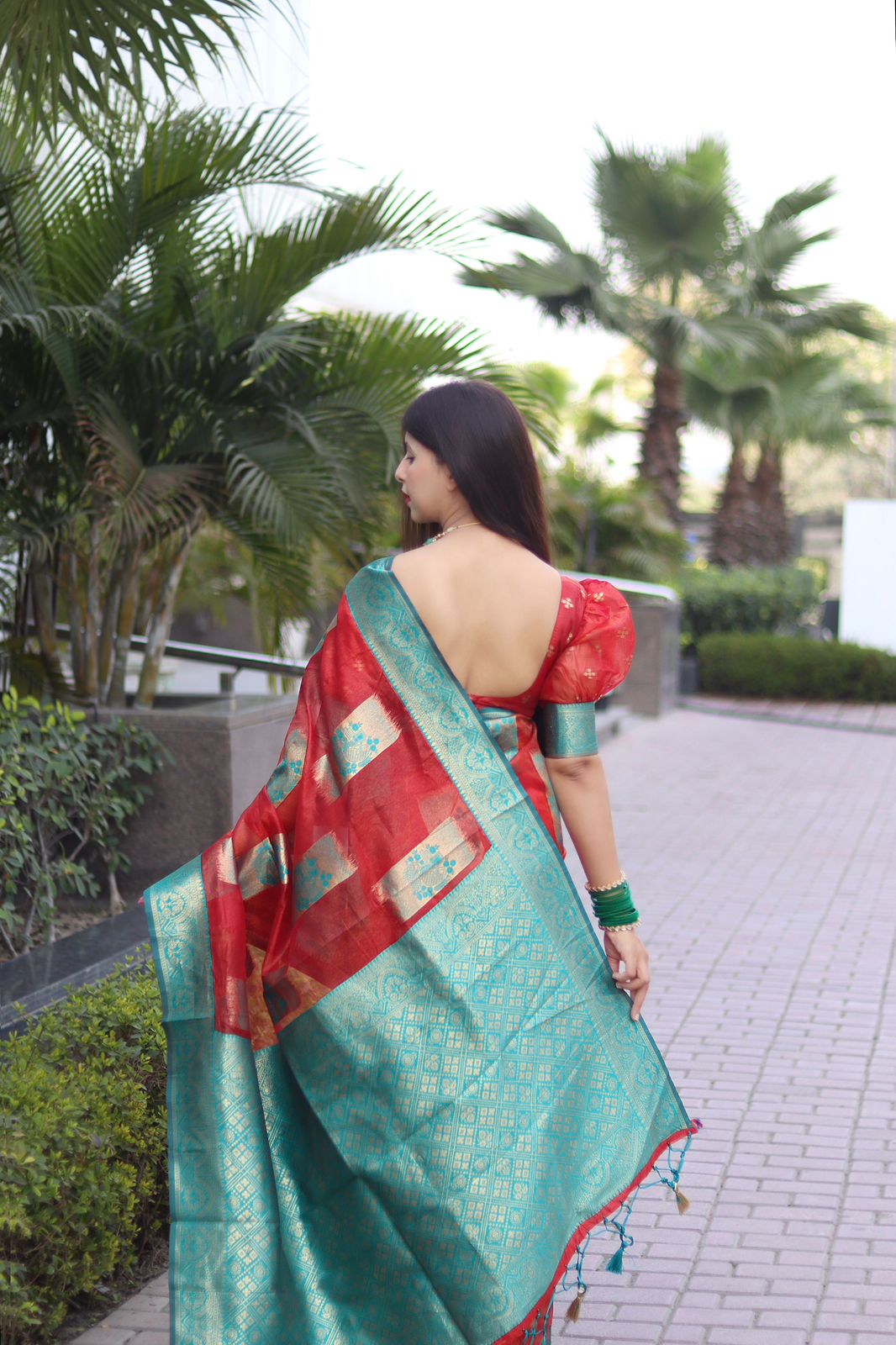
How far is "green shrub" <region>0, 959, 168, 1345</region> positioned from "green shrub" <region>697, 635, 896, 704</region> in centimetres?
1277

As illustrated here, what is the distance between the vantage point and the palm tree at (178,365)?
16.7 ft

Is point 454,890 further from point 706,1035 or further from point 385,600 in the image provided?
point 706,1035

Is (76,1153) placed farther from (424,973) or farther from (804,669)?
(804,669)

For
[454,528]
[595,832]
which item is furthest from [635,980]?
[454,528]

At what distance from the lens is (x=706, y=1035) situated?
16.3ft

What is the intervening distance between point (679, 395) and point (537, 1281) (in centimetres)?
1662

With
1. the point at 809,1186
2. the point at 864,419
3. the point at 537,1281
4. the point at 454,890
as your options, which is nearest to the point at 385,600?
the point at 454,890

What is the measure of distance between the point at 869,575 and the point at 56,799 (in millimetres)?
15180

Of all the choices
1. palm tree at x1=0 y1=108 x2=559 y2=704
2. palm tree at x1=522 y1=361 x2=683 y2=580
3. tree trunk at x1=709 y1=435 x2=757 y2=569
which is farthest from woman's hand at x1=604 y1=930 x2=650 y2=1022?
tree trunk at x1=709 y1=435 x2=757 y2=569

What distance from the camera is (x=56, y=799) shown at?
4.88 m

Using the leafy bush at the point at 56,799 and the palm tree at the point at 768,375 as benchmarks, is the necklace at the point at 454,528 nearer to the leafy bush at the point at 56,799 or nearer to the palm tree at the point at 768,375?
the leafy bush at the point at 56,799

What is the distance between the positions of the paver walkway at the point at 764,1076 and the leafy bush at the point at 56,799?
161 cm

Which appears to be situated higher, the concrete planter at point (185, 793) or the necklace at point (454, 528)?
the necklace at point (454, 528)

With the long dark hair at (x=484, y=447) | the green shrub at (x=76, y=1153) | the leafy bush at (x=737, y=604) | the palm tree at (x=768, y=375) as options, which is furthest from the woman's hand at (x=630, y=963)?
the palm tree at (x=768, y=375)
